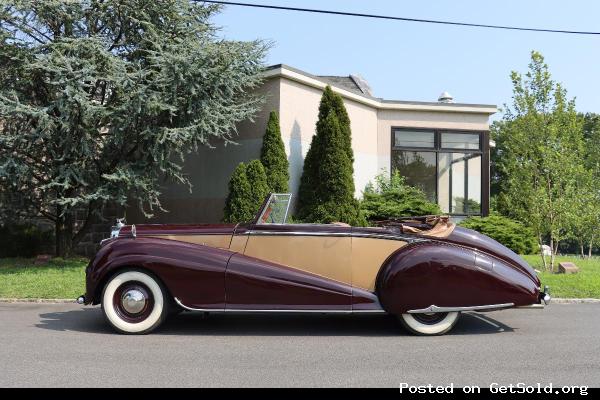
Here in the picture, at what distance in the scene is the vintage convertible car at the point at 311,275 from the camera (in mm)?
5992

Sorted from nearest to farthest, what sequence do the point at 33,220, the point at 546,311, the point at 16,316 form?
the point at 16,316
the point at 546,311
the point at 33,220

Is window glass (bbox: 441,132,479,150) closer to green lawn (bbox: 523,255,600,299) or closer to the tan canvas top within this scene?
green lawn (bbox: 523,255,600,299)

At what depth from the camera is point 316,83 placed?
14.2 m

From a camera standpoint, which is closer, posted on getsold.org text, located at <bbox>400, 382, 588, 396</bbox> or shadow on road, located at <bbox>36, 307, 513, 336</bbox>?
posted on getsold.org text, located at <bbox>400, 382, 588, 396</bbox>

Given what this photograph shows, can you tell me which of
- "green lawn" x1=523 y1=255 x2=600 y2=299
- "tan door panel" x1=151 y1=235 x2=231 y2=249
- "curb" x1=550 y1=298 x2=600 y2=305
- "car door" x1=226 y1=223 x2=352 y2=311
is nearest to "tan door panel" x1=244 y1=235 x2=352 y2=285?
"car door" x1=226 y1=223 x2=352 y2=311

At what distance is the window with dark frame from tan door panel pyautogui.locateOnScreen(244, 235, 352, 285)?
10.4m

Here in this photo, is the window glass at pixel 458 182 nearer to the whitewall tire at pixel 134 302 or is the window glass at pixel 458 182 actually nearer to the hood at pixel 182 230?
the hood at pixel 182 230

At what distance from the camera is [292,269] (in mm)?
6094

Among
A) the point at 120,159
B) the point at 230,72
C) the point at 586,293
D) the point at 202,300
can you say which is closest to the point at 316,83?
A: the point at 230,72

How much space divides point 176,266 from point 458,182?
12.7m

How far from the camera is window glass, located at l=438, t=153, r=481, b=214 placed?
1681 centimetres

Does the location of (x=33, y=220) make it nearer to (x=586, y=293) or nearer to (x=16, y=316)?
(x=16, y=316)

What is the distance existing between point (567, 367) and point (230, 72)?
8846 millimetres

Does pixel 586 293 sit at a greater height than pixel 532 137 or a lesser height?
lesser
